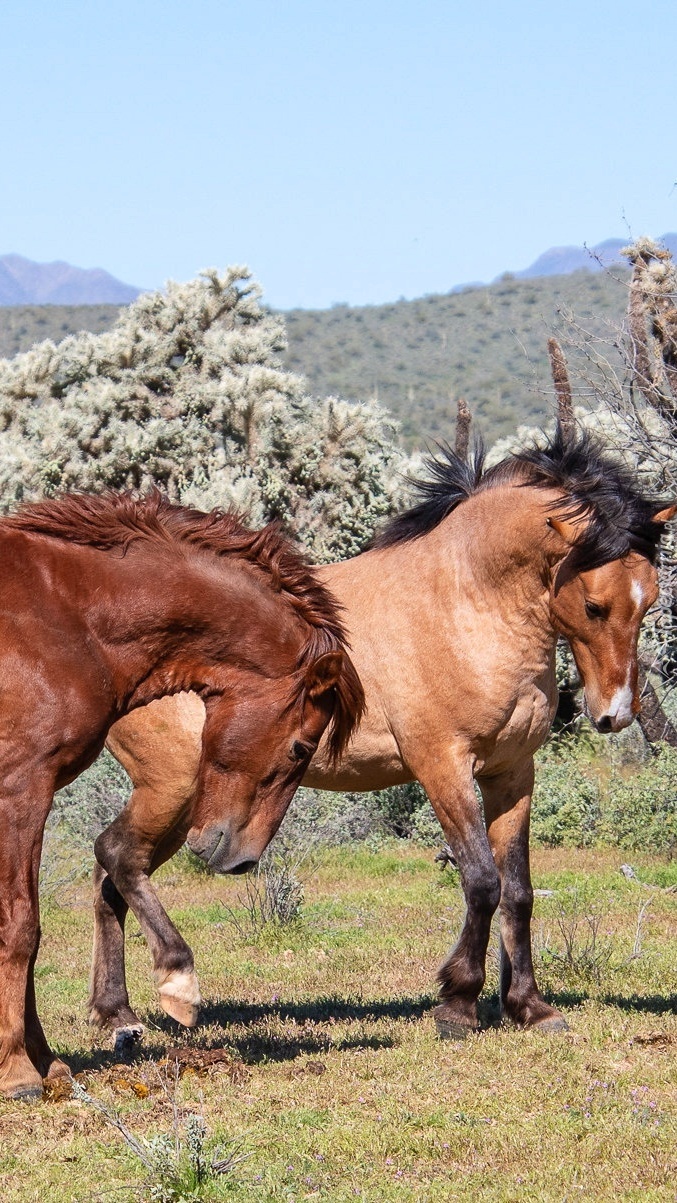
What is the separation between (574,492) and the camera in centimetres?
624

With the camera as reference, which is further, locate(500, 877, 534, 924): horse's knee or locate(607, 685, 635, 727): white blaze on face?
locate(500, 877, 534, 924): horse's knee

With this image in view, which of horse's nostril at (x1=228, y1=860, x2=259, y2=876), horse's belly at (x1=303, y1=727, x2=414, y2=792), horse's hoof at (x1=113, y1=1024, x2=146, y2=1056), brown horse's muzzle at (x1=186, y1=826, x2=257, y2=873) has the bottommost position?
horse's hoof at (x1=113, y1=1024, x2=146, y2=1056)

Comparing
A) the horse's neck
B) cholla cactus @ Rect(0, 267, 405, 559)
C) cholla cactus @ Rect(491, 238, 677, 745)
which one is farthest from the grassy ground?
cholla cactus @ Rect(0, 267, 405, 559)

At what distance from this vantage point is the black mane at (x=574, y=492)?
19.6 ft

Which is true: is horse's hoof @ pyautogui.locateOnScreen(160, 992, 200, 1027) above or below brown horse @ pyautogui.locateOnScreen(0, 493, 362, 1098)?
below

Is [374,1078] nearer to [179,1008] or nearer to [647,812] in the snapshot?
[179,1008]

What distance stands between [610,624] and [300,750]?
158cm

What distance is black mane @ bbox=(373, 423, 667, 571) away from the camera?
19.6ft

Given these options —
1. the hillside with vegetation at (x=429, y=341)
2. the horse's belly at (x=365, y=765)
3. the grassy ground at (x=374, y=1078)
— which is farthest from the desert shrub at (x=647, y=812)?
the hillside with vegetation at (x=429, y=341)

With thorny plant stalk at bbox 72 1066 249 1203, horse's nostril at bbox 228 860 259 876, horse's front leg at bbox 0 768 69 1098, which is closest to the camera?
thorny plant stalk at bbox 72 1066 249 1203

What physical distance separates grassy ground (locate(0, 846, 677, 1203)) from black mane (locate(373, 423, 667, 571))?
85.4 inches

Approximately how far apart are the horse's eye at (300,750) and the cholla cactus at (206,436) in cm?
1128

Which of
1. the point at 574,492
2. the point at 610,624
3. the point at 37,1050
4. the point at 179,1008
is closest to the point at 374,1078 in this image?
the point at 179,1008

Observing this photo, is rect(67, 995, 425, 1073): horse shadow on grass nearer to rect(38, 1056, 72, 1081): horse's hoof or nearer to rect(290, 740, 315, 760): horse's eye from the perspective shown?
rect(38, 1056, 72, 1081): horse's hoof
